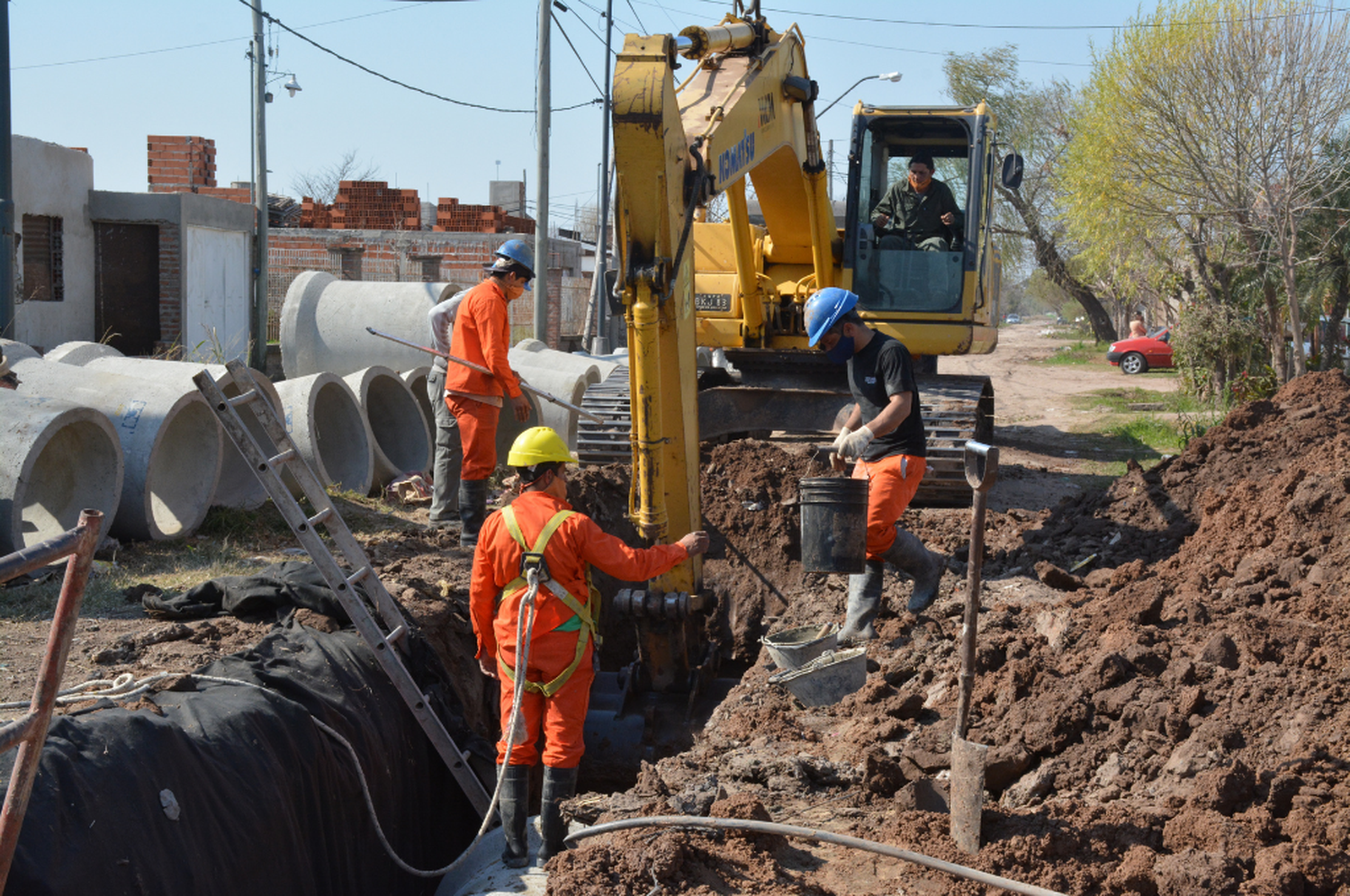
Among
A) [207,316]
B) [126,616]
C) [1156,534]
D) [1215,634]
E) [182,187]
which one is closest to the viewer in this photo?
[1215,634]

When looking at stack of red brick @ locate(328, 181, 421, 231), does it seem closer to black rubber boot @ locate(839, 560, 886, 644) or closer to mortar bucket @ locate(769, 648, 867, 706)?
black rubber boot @ locate(839, 560, 886, 644)

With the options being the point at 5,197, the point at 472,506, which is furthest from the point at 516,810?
the point at 5,197

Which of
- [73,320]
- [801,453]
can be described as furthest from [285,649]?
[73,320]

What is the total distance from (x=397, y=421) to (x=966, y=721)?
8.88 meters

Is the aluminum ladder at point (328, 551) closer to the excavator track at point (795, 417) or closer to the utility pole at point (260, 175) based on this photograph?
the excavator track at point (795, 417)

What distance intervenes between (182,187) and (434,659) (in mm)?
22958

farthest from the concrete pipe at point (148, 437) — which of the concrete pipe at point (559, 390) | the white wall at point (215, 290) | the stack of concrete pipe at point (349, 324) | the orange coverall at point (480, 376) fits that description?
the white wall at point (215, 290)

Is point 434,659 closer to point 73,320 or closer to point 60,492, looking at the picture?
point 60,492

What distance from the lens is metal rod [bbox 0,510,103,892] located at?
2.02 m

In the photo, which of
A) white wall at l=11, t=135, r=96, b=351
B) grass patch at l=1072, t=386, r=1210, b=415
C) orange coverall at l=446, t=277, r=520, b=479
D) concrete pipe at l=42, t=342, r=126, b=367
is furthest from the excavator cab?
white wall at l=11, t=135, r=96, b=351

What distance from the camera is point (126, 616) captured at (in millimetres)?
6359

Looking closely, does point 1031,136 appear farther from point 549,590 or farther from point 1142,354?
point 549,590

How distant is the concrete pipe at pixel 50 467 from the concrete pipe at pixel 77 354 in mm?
1158

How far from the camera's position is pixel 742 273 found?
8.88 meters
